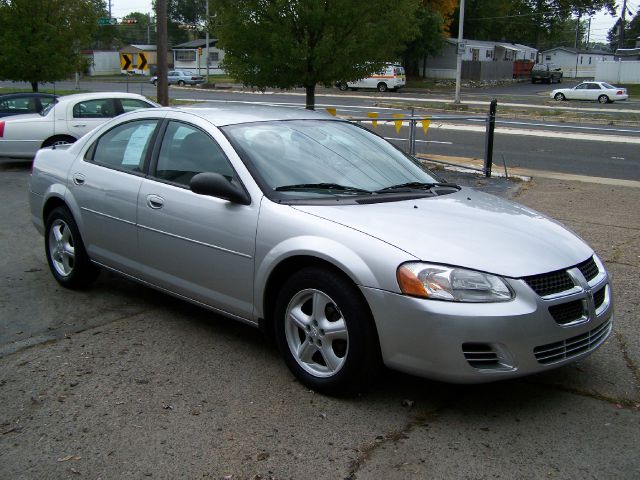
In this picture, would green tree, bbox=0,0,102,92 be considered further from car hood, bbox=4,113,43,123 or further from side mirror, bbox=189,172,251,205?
side mirror, bbox=189,172,251,205

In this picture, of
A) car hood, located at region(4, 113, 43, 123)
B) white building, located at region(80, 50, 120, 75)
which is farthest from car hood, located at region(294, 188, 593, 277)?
white building, located at region(80, 50, 120, 75)

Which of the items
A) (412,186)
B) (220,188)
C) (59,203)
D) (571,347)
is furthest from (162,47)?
(571,347)

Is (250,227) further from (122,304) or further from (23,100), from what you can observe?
(23,100)

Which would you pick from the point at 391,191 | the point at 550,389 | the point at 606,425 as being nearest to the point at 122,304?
the point at 391,191

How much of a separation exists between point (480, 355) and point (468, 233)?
722mm

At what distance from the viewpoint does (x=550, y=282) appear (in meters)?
3.84

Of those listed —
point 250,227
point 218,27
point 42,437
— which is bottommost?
point 42,437

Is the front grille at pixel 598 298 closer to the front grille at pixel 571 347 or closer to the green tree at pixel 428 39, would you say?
the front grille at pixel 571 347

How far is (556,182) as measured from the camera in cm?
1304

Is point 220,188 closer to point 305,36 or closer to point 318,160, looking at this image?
point 318,160

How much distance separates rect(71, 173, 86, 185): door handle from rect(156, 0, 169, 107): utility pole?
451 inches

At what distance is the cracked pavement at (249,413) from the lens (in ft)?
11.2

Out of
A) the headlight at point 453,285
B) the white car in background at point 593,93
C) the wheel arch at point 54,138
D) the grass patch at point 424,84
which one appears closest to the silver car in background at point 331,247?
the headlight at point 453,285

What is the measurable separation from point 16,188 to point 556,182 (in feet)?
30.5
